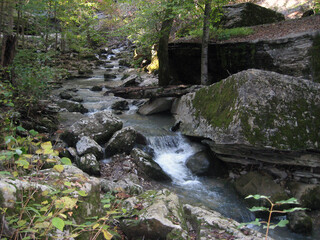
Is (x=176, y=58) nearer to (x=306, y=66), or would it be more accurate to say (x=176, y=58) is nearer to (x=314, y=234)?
(x=306, y=66)

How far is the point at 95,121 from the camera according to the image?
7512 mm

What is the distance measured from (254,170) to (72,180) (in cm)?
506

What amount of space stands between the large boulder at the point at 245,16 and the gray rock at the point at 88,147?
10.3 m

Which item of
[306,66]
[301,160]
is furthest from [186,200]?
[306,66]

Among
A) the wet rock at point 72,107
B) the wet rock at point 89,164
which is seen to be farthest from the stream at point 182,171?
the wet rock at point 89,164

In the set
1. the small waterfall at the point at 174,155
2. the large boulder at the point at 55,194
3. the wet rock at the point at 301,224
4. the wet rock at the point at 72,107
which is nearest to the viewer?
the large boulder at the point at 55,194

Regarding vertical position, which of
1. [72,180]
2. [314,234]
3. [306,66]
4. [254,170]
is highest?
[306,66]

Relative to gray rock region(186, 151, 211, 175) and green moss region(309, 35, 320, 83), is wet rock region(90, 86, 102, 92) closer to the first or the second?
gray rock region(186, 151, 211, 175)

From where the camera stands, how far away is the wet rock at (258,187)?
5.40 meters

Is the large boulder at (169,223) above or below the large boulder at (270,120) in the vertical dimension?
below

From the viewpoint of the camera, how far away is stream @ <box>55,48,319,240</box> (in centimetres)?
534

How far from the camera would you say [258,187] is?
5680 millimetres

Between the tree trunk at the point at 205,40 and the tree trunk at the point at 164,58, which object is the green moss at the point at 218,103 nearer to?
the tree trunk at the point at 205,40

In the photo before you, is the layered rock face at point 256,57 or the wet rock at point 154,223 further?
the layered rock face at point 256,57
